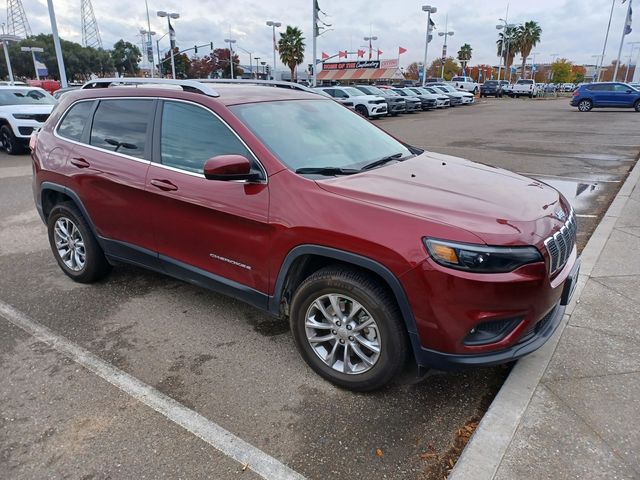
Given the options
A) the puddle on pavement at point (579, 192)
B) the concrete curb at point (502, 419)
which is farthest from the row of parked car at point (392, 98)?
the concrete curb at point (502, 419)

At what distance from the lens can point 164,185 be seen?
136 inches

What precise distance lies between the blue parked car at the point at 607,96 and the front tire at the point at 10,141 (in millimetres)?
28001

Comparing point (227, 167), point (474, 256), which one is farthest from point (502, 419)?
point (227, 167)

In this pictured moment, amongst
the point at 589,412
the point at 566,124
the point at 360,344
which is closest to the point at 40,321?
the point at 360,344

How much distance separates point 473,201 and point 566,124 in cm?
1988

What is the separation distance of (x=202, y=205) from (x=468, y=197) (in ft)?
5.64

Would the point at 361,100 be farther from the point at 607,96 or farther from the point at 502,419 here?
the point at 502,419

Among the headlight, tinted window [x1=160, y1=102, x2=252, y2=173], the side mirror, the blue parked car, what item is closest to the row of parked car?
the blue parked car

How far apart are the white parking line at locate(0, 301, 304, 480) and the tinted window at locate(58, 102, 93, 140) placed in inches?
65.9

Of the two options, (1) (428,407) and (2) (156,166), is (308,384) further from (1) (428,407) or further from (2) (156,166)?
(2) (156,166)

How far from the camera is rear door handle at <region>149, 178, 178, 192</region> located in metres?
3.41

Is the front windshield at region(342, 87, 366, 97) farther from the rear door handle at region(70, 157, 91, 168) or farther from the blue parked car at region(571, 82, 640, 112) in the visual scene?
the rear door handle at region(70, 157, 91, 168)

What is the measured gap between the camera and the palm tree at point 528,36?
72188 mm

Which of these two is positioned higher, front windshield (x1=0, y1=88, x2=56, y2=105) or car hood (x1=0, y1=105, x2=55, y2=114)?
front windshield (x1=0, y1=88, x2=56, y2=105)
